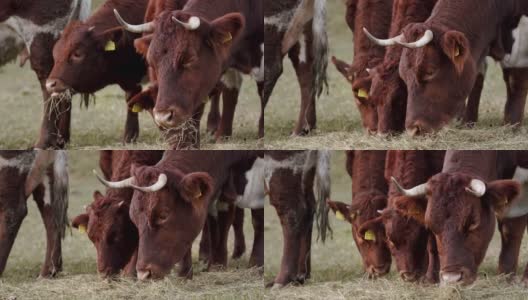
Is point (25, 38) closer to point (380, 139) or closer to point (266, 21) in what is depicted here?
point (266, 21)

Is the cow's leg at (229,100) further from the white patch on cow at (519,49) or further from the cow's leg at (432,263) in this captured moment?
the white patch on cow at (519,49)

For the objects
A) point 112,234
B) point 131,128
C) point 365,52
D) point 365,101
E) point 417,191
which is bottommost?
point 112,234

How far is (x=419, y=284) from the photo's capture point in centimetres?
1187

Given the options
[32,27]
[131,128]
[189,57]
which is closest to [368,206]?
[131,128]

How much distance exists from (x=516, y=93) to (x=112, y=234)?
11.3ft

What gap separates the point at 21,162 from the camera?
1241 cm

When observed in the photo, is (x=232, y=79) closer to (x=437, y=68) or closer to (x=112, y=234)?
(x=112, y=234)

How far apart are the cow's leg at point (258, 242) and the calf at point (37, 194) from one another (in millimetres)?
1574

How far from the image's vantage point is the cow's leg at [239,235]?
12.2 meters

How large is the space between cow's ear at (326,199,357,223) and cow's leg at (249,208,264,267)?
648 mm

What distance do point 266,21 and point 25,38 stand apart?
1936 mm

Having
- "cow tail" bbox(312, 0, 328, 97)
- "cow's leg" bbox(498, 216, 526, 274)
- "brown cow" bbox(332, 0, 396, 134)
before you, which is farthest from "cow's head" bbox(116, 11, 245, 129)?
"cow's leg" bbox(498, 216, 526, 274)

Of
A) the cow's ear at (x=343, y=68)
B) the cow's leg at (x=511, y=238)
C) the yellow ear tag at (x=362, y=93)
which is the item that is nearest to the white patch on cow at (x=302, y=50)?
the cow's ear at (x=343, y=68)

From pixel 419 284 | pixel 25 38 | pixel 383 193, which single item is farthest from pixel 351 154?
pixel 25 38
